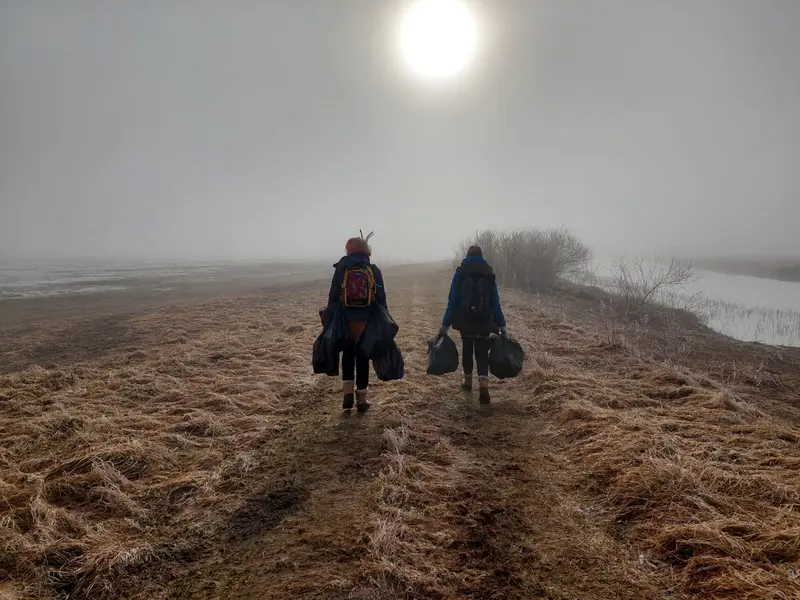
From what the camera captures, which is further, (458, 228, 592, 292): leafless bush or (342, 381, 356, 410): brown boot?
(458, 228, 592, 292): leafless bush

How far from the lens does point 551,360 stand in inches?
335

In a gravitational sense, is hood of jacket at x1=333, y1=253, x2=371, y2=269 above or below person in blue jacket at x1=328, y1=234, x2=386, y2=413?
above

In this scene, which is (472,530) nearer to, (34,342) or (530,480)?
(530,480)

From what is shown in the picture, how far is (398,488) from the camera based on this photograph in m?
3.74

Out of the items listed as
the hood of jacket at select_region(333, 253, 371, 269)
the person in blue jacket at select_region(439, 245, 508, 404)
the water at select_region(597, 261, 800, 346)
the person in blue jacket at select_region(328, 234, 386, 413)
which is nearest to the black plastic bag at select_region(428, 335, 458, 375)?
the person in blue jacket at select_region(439, 245, 508, 404)

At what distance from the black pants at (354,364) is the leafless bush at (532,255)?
2512 cm

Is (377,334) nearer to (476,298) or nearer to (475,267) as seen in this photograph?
(476,298)

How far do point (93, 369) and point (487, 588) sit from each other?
30.0 ft

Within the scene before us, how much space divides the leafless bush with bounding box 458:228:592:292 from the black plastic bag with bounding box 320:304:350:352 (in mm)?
25405

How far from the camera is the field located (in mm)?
2707

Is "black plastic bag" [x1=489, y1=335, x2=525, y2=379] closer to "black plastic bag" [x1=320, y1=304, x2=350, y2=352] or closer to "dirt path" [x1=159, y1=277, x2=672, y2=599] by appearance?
"dirt path" [x1=159, y1=277, x2=672, y2=599]

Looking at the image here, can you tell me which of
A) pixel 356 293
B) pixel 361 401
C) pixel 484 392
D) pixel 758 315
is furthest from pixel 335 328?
pixel 758 315

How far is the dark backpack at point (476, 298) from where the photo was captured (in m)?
6.06

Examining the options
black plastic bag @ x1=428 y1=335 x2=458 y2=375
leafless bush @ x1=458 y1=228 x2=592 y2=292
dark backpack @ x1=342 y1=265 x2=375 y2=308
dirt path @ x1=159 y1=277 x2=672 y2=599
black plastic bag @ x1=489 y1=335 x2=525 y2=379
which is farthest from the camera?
leafless bush @ x1=458 y1=228 x2=592 y2=292
